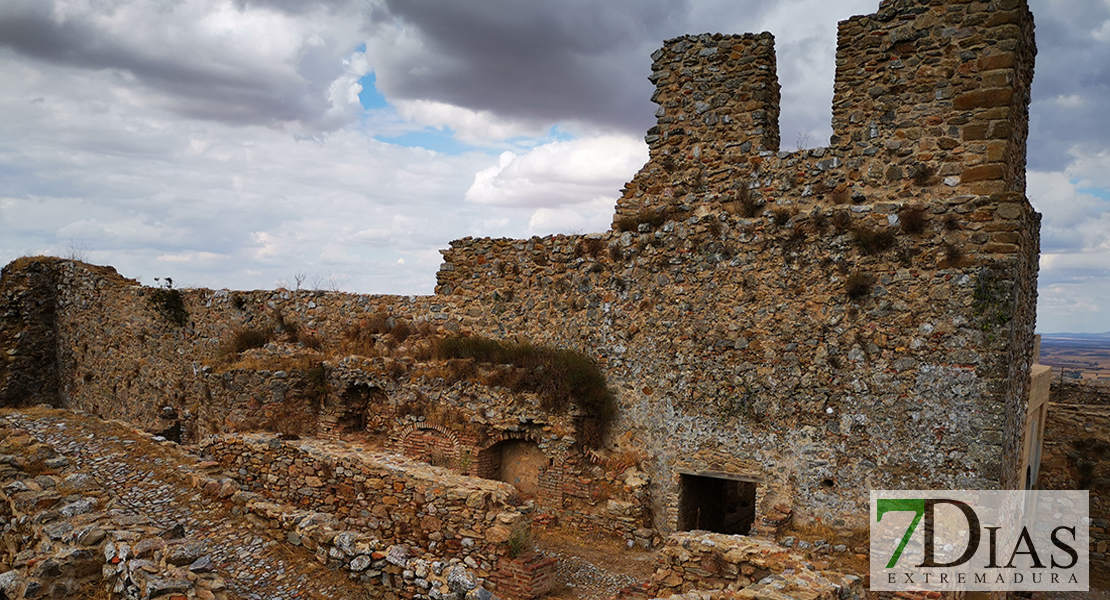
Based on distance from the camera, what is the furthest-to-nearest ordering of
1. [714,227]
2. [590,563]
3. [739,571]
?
[714,227]
[590,563]
[739,571]

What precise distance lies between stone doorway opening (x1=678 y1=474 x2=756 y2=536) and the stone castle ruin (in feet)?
0.17

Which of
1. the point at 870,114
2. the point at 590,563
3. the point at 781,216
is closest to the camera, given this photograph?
the point at 870,114

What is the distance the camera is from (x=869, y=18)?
31.6 feet

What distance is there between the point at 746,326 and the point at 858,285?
1.70 m

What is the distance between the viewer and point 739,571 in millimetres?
7898

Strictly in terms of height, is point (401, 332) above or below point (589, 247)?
below

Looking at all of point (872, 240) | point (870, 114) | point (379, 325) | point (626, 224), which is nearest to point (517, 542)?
point (626, 224)

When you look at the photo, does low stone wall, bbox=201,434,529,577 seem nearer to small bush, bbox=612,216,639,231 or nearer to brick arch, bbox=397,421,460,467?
brick arch, bbox=397,421,460,467

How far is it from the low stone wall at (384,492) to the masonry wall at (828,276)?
3484 millimetres

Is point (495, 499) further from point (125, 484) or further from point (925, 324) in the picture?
point (925, 324)

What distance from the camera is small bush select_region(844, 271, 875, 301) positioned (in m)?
9.44

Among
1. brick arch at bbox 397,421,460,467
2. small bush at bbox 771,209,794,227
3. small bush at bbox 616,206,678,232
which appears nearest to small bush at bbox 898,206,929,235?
small bush at bbox 771,209,794,227

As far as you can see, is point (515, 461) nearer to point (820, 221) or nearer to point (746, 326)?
point (746, 326)

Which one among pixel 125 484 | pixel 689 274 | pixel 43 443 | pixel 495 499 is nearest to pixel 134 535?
pixel 125 484
